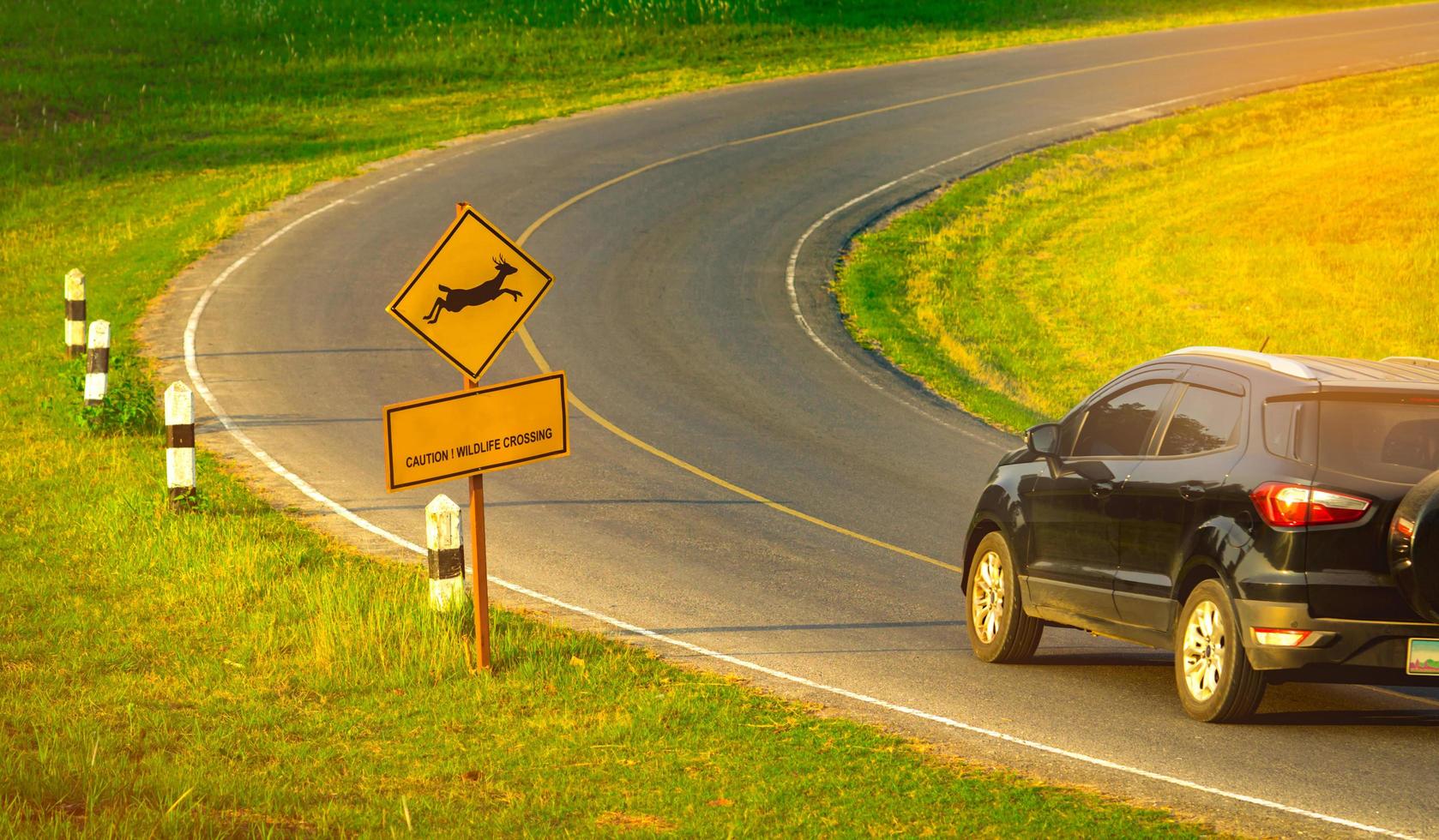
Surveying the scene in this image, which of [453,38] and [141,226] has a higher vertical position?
[453,38]

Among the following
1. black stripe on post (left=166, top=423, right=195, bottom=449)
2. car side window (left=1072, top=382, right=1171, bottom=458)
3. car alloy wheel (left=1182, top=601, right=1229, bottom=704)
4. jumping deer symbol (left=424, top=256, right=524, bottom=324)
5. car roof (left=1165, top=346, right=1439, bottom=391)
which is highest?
jumping deer symbol (left=424, top=256, right=524, bottom=324)

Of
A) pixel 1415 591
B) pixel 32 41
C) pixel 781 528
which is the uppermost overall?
pixel 32 41

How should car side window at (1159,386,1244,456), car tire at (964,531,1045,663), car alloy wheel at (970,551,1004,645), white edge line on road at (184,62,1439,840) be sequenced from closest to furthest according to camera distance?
1. white edge line on road at (184,62,1439,840)
2. car side window at (1159,386,1244,456)
3. car tire at (964,531,1045,663)
4. car alloy wheel at (970,551,1004,645)

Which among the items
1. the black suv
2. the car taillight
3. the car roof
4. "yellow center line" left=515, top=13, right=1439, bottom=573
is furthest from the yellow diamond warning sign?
the car taillight

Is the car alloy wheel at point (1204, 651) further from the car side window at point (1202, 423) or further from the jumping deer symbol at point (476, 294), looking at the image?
the jumping deer symbol at point (476, 294)

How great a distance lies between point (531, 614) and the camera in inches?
468

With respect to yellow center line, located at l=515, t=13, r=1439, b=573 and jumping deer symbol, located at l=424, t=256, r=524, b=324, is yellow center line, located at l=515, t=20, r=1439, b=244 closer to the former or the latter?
yellow center line, located at l=515, t=13, r=1439, b=573

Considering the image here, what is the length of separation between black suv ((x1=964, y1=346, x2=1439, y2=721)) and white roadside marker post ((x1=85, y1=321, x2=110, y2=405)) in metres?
10.8

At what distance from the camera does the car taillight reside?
27.2 ft

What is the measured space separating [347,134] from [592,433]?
70.5 ft

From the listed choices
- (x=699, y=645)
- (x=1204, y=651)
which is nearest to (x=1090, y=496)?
(x=1204, y=651)

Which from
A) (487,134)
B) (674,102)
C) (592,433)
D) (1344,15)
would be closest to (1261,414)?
(592,433)

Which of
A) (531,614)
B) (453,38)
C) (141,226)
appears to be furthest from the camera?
(453,38)

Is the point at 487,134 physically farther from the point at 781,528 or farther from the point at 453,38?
the point at 781,528
